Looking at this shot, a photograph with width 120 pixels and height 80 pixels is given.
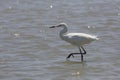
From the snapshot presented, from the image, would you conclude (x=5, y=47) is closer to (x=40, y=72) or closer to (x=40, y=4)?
(x=40, y=72)

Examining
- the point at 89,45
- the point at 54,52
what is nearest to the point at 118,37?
the point at 89,45

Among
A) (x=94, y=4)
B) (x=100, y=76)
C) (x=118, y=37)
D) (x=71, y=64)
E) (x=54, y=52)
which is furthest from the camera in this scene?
(x=94, y=4)

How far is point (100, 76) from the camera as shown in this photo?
11320 millimetres

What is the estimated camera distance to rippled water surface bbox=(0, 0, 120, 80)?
462 inches

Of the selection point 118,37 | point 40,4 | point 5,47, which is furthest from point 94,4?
point 5,47

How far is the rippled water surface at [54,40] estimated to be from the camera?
11727 millimetres

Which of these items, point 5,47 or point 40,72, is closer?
point 40,72

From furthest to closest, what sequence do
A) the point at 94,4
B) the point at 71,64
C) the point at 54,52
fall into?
the point at 94,4, the point at 54,52, the point at 71,64

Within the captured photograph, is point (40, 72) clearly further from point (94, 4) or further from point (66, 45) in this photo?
point (94, 4)

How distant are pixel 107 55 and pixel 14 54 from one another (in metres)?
2.31

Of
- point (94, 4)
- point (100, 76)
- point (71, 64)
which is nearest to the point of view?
point (100, 76)

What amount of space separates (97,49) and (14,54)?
2179 mm

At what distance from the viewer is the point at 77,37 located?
1298cm

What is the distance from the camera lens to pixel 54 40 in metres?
14.9
